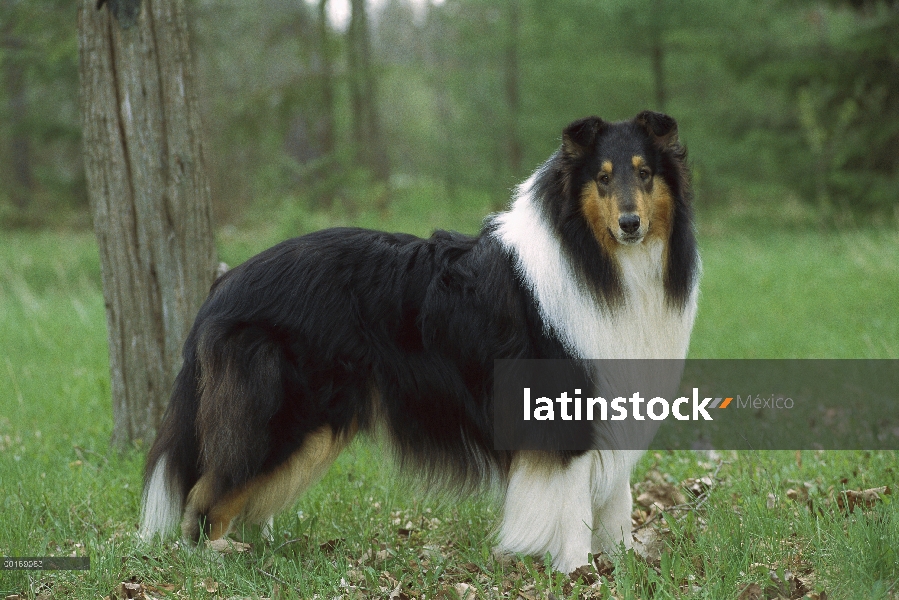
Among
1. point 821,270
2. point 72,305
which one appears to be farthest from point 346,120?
point 821,270

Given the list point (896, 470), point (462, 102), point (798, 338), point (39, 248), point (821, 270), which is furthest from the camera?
point (462, 102)

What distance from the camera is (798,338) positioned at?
8.03 metres

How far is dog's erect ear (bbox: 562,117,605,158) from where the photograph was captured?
3.52 m

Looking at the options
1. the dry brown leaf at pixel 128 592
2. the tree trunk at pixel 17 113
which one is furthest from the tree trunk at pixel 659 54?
the dry brown leaf at pixel 128 592

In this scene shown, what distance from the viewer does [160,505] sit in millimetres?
3799

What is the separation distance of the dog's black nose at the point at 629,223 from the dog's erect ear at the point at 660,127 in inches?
17.3

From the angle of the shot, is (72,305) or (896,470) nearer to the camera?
(896,470)

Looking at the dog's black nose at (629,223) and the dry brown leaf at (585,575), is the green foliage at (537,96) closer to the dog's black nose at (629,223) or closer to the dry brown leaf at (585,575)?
the dog's black nose at (629,223)

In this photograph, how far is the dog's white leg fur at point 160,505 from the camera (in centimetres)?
379

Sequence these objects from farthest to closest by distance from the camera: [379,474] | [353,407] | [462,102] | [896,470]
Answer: [462,102]
[379,474]
[896,470]
[353,407]

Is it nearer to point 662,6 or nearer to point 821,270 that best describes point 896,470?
point 821,270

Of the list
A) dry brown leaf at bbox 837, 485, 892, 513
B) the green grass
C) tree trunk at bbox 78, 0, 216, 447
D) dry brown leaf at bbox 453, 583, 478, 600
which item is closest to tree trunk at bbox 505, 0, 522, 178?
Result: the green grass

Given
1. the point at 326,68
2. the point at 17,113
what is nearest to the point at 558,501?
the point at 326,68

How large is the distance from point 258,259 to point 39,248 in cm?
1536
